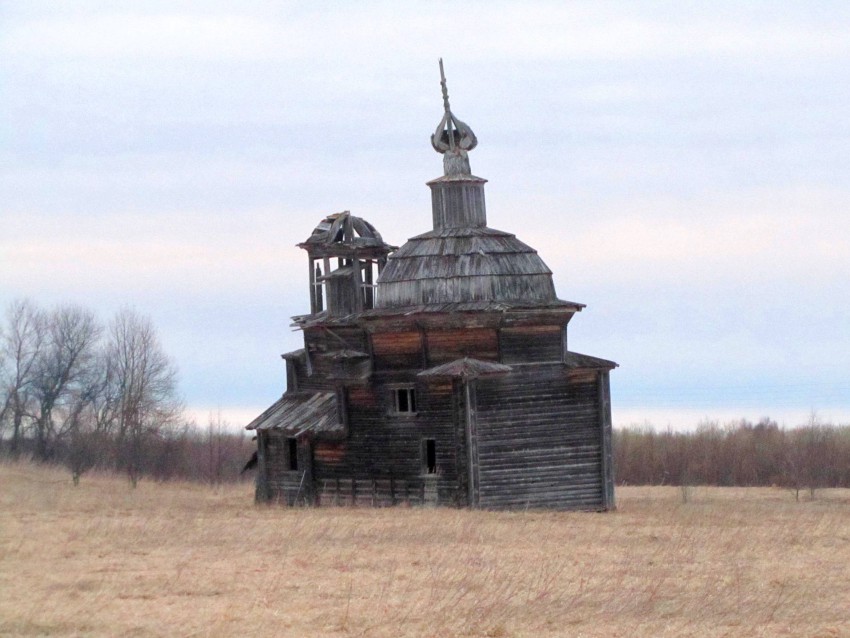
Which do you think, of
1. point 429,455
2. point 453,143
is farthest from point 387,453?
point 453,143

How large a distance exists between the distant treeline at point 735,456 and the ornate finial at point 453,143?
21.3 meters

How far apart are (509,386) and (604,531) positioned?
6.71 m

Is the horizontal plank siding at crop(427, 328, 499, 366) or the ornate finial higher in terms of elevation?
the ornate finial

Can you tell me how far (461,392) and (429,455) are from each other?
82.2 inches

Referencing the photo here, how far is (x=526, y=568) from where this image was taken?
23.4 m

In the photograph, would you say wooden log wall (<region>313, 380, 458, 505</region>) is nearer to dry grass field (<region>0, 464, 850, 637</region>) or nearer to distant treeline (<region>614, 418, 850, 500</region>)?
dry grass field (<region>0, 464, 850, 637</region>)

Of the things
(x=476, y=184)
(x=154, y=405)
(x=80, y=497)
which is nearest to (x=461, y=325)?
(x=476, y=184)

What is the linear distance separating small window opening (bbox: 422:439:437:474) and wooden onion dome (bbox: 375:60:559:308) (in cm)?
361

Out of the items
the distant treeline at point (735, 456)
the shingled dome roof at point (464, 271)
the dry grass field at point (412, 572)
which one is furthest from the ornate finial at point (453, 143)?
the distant treeline at point (735, 456)

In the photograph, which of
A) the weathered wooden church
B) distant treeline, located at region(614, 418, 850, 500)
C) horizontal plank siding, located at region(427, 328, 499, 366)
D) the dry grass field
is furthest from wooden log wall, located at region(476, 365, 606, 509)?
distant treeline, located at region(614, 418, 850, 500)

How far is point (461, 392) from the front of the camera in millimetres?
35875

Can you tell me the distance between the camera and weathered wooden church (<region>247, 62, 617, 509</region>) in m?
36.1

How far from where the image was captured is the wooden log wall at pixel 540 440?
3603cm

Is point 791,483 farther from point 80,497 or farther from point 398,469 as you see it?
point 80,497
